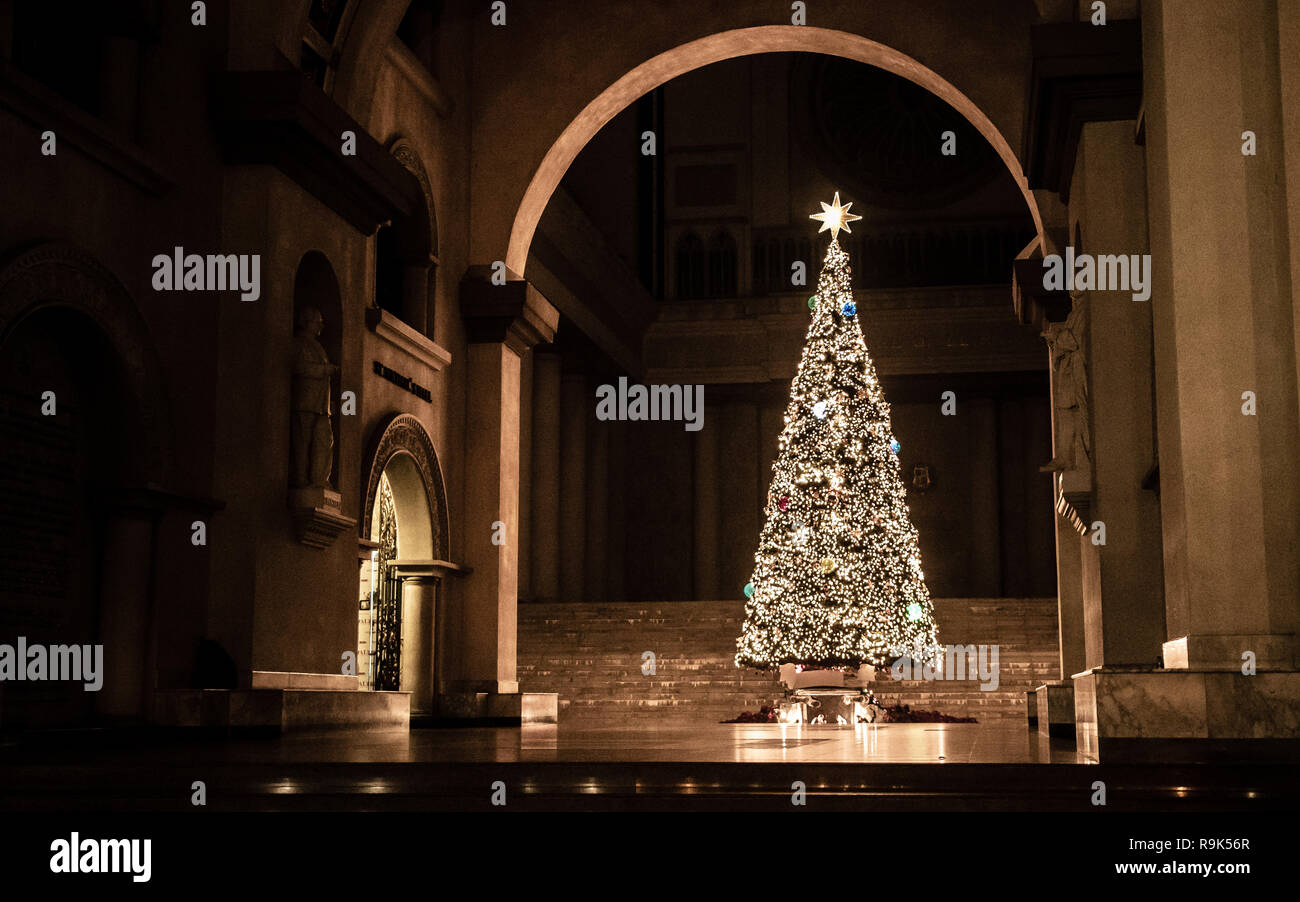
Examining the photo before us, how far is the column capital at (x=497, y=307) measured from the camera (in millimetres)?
17344

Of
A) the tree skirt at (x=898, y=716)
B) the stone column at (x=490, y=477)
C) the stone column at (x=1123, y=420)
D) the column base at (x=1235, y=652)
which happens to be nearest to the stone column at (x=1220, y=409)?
the column base at (x=1235, y=652)

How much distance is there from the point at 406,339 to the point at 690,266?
17.3m

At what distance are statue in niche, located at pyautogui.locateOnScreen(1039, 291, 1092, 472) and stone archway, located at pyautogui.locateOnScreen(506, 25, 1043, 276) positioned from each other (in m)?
5.57

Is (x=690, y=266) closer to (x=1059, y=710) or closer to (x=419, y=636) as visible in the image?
(x=419, y=636)

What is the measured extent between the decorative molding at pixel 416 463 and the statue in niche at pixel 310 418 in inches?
102

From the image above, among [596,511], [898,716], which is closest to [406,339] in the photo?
[898,716]

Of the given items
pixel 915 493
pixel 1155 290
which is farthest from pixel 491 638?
pixel 915 493

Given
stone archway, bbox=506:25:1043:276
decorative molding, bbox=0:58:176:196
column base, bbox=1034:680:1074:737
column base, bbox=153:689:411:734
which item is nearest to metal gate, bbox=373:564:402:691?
stone archway, bbox=506:25:1043:276

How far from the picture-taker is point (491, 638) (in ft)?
55.8

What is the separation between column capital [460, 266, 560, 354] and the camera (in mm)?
17344

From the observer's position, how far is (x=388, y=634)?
16.0 meters

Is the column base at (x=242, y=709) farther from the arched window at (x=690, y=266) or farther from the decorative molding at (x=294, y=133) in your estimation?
the arched window at (x=690, y=266)
